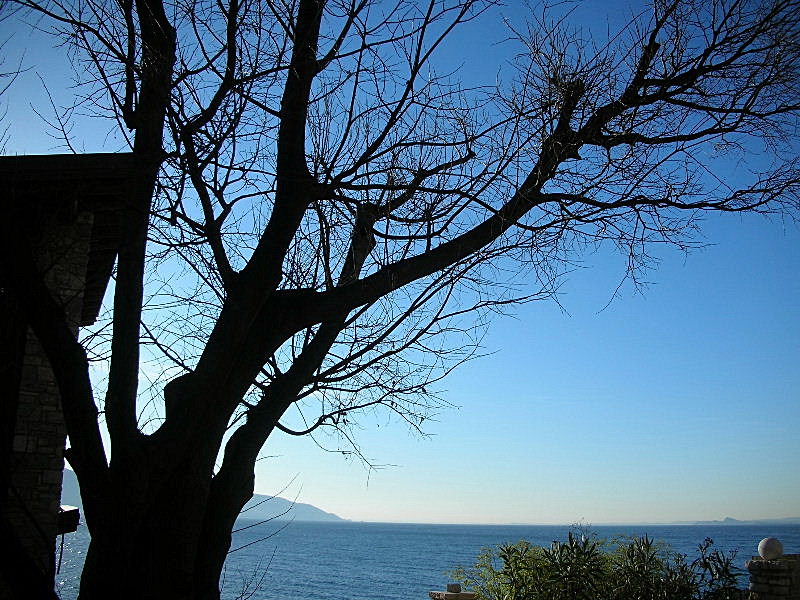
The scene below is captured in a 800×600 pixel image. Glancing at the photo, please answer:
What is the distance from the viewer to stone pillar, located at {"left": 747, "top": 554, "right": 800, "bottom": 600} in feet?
31.0

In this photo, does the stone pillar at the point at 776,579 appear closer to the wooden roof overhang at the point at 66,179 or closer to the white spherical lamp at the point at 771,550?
the white spherical lamp at the point at 771,550

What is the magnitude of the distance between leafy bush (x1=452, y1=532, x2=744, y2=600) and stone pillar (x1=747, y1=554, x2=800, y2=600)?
987mm

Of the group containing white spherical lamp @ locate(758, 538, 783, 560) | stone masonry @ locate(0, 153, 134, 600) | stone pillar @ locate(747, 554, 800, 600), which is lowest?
stone pillar @ locate(747, 554, 800, 600)

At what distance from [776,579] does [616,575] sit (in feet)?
8.39

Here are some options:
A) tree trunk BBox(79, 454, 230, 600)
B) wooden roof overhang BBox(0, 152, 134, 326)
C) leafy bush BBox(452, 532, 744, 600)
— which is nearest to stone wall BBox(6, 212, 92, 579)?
wooden roof overhang BBox(0, 152, 134, 326)

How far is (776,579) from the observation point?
9.54 metres

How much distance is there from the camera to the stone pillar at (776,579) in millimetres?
9453

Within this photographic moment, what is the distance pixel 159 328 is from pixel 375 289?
1.52m

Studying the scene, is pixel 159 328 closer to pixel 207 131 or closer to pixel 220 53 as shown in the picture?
pixel 207 131

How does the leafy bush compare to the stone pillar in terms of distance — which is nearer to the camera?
the leafy bush

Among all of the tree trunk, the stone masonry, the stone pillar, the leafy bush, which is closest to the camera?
the tree trunk

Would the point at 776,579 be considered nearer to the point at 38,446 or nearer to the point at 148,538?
the point at 38,446

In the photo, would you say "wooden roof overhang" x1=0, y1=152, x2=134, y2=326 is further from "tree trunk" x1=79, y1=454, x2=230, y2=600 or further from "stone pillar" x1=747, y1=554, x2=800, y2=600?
"stone pillar" x1=747, y1=554, x2=800, y2=600

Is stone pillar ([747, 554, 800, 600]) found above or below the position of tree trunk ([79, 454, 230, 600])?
below
